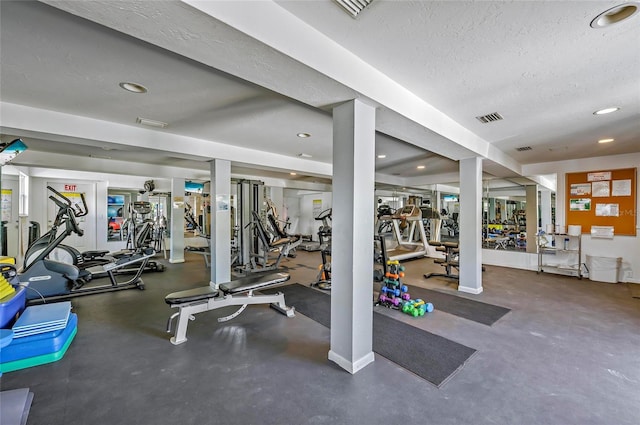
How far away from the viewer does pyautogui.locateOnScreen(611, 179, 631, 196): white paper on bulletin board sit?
5031 mm

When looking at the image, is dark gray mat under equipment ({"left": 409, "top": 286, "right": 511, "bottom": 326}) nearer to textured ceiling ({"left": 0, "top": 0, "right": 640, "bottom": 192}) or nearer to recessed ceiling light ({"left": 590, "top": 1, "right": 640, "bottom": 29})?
textured ceiling ({"left": 0, "top": 0, "right": 640, "bottom": 192})

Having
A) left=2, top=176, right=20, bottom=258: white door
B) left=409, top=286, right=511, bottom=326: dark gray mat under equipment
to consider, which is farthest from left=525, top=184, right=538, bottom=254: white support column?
left=2, top=176, right=20, bottom=258: white door

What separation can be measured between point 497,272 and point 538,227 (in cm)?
187

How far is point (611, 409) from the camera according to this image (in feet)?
5.65

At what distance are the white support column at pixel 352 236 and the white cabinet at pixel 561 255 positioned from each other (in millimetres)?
5529

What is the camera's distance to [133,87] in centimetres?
237

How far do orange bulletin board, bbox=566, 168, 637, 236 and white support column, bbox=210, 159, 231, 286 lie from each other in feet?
23.0

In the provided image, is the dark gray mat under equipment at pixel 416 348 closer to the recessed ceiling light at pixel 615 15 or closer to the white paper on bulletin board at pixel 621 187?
the recessed ceiling light at pixel 615 15

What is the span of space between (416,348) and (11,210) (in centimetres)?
868

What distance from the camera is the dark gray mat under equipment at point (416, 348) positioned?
2156 mm

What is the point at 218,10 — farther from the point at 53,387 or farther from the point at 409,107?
the point at 53,387

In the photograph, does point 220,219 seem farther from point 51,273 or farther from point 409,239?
point 409,239

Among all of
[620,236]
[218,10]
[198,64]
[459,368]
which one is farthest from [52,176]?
[620,236]

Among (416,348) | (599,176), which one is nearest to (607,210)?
(599,176)
